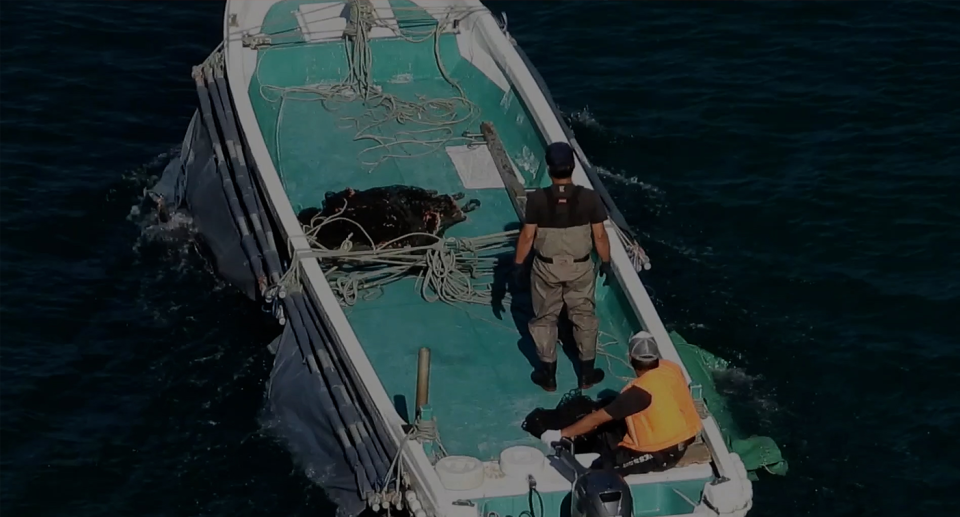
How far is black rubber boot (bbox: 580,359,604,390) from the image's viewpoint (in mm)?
13547

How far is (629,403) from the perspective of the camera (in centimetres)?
1180

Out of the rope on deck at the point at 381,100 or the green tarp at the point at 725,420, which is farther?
the rope on deck at the point at 381,100

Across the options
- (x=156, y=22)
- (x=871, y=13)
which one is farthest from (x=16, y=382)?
(x=871, y=13)

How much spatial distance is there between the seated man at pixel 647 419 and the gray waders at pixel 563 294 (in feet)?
3.78

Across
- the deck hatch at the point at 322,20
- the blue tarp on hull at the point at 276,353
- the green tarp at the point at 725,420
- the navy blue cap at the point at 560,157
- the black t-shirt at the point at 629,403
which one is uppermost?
the navy blue cap at the point at 560,157

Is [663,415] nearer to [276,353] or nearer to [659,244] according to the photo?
[276,353]

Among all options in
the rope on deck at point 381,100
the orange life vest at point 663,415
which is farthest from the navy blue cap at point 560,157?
the rope on deck at point 381,100

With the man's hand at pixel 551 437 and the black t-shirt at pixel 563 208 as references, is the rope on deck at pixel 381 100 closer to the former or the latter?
the black t-shirt at pixel 563 208

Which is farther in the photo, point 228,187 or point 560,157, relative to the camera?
point 228,187

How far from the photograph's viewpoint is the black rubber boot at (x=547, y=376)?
1358 centimetres

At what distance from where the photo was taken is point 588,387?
44.8 ft

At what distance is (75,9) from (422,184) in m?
8.79

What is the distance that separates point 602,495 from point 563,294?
2.34 metres

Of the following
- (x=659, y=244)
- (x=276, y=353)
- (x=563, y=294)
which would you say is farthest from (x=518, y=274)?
(x=659, y=244)
